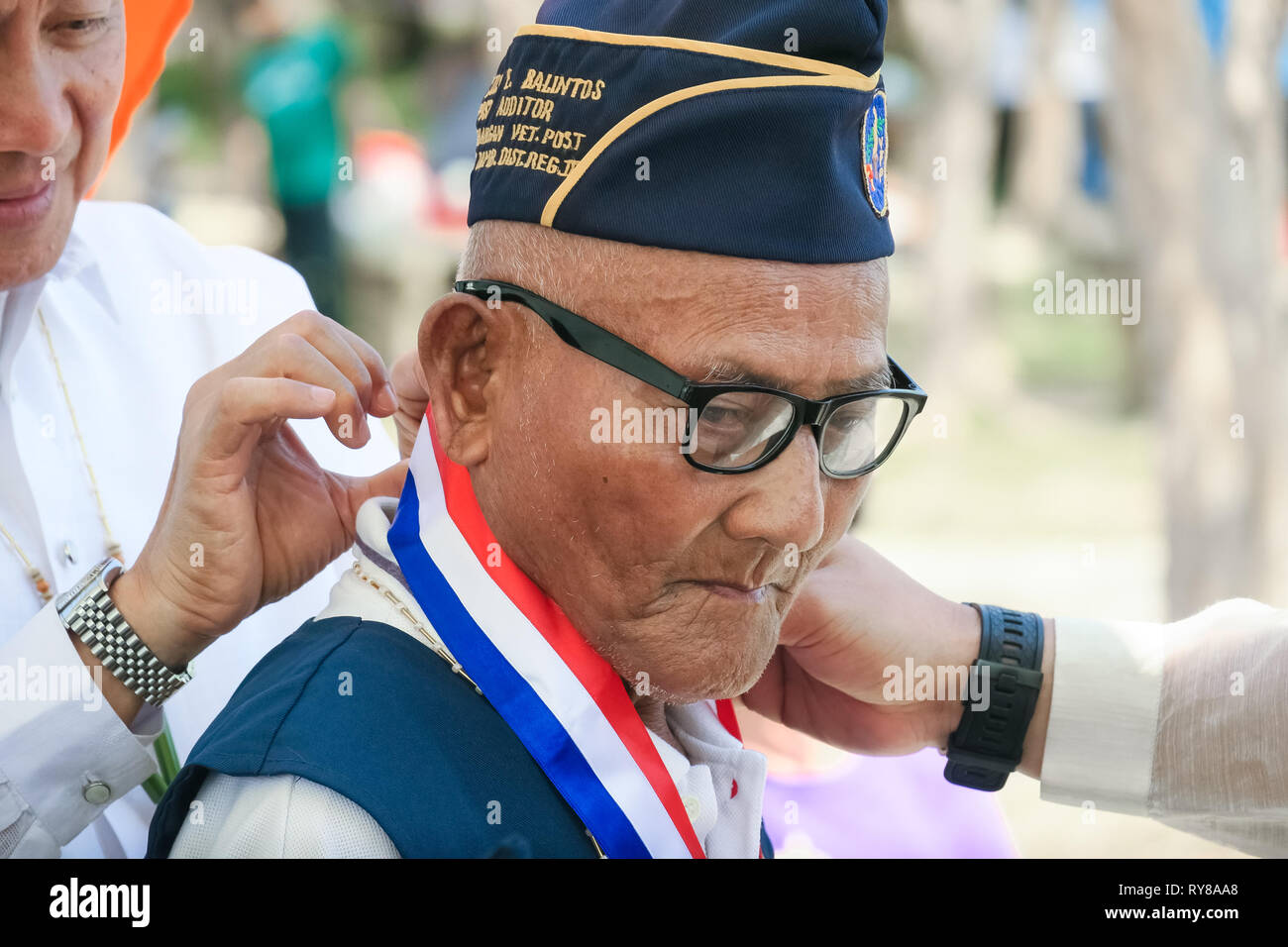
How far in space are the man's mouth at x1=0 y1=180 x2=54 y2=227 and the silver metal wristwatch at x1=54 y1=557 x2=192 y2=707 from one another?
2.23 feet

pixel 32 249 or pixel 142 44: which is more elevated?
pixel 142 44

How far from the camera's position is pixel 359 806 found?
167 cm

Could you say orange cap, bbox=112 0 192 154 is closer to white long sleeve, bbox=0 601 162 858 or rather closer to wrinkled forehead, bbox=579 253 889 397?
white long sleeve, bbox=0 601 162 858

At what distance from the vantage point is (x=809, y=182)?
69.4 inches

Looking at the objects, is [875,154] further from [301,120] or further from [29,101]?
[301,120]

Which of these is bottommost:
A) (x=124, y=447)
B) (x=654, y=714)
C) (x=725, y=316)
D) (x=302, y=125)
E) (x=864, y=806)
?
(x=864, y=806)

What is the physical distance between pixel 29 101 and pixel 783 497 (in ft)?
4.71

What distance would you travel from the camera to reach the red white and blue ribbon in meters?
1.85

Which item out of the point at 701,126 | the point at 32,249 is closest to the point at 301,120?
the point at 32,249

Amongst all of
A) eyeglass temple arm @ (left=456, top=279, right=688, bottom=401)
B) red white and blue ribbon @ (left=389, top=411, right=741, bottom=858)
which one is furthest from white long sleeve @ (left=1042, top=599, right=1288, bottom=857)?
eyeglass temple arm @ (left=456, top=279, right=688, bottom=401)
